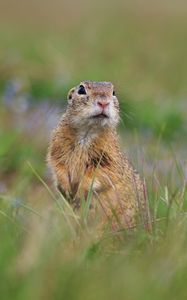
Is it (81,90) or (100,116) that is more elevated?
(81,90)

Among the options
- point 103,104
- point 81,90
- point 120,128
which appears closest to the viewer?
point 103,104

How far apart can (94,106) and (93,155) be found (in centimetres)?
34

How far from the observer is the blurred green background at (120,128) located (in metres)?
3.31

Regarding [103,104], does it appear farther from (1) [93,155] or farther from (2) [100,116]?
(1) [93,155]

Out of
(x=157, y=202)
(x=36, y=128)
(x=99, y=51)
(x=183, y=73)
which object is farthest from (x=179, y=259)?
(x=99, y=51)

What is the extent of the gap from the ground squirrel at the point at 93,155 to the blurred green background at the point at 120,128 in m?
0.13

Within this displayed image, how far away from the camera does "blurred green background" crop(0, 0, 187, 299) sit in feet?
10.9

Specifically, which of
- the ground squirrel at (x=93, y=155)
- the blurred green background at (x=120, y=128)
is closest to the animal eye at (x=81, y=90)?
the ground squirrel at (x=93, y=155)

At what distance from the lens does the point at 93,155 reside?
5336 mm

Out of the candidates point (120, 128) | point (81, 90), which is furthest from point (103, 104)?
point (120, 128)

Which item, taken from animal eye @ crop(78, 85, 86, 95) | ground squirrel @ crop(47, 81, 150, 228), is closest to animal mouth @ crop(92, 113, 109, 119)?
ground squirrel @ crop(47, 81, 150, 228)

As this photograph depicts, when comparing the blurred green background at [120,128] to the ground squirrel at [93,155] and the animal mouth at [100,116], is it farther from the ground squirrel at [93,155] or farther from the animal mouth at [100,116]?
the animal mouth at [100,116]

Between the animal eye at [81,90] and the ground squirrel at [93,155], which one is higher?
the animal eye at [81,90]

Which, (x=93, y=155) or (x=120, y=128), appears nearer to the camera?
(x=93, y=155)
